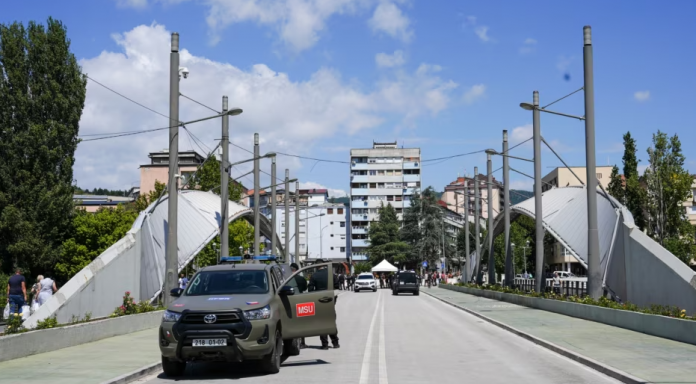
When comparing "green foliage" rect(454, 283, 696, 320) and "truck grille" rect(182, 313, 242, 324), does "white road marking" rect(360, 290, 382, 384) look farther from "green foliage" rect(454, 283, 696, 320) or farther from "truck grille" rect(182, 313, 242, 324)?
"green foliage" rect(454, 283, 696, 320)

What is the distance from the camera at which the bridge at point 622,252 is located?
85.4 feet

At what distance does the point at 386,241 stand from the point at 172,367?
109297mm

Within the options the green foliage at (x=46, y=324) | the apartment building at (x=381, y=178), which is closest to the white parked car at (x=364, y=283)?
the green foliage at (x=46, y=324)

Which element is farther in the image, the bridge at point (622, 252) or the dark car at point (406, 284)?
the dark car at point (406, 284)

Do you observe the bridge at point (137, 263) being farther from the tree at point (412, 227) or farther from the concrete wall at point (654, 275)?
the tree at point (412, 227)

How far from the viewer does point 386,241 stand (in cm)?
12075

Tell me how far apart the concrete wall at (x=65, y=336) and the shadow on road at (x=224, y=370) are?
10.6 feet

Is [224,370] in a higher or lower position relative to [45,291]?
lower

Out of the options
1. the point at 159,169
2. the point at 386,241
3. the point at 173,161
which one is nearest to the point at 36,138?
the point at 173,161

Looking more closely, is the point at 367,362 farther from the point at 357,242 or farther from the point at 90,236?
the point at 357,242

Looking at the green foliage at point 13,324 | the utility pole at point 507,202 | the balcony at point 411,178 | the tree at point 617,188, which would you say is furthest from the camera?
the balcony at point 411,178

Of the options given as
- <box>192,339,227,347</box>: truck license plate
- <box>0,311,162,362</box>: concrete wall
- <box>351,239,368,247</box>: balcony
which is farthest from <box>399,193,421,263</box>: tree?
<box>192,339,227,347</box>: truck license plate

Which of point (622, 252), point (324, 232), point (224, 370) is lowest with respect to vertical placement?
point (224, 370)

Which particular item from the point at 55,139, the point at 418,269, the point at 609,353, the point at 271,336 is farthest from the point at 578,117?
the point at 418,269
